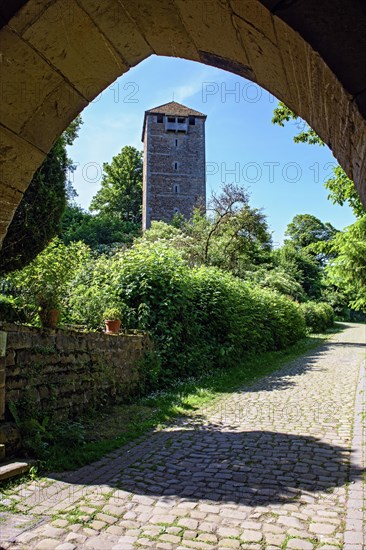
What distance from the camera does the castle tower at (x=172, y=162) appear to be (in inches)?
1736

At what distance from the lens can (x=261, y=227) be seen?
897 inches

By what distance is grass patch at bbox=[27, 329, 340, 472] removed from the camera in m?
4.60

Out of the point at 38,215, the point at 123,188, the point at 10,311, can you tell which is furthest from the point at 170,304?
the point at 123,188

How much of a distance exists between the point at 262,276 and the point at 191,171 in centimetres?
2447

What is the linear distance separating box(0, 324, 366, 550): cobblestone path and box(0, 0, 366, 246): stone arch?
7.17 ft

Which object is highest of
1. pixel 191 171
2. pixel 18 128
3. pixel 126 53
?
pixel 191 171

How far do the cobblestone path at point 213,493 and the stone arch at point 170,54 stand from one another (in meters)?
2.18

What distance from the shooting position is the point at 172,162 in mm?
45844

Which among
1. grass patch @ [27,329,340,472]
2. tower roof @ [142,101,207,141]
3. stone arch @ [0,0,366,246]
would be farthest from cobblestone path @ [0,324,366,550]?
tower roof @ [142,101,207,141]

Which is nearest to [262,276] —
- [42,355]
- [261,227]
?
[261,227]

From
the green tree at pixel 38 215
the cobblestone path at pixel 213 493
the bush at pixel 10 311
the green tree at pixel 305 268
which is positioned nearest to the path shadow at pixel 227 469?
the cobblestone path at pixel 213 493

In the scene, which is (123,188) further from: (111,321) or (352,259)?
(111,321)

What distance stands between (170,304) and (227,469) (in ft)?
16.8

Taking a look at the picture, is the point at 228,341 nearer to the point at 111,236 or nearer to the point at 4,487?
the point at 4,487
